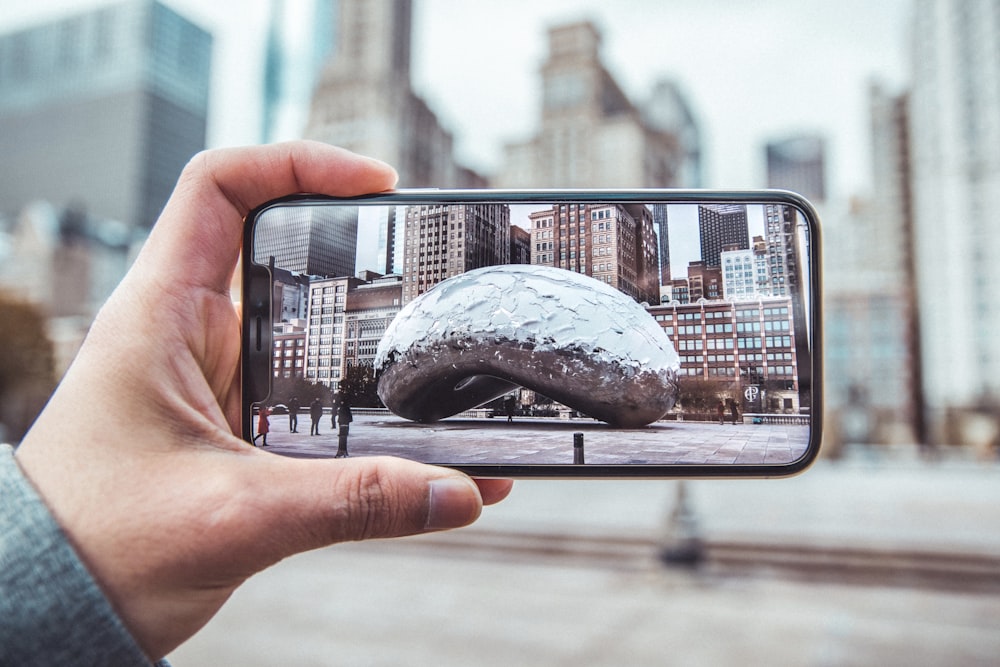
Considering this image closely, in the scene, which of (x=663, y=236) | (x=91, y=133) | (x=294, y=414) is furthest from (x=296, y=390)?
(x=91, y=133)

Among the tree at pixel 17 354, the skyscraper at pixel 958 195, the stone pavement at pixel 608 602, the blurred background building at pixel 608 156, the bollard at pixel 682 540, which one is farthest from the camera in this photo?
the skyscraper at pixel 958 195

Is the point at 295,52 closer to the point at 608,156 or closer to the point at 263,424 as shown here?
the point at 608,156

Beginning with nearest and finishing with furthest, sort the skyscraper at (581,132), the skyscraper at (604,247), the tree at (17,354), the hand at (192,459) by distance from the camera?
the hand at (192,459)
the skyscraper at (604,247)
the tree at (17,354)
the skyscraper at (581,132)

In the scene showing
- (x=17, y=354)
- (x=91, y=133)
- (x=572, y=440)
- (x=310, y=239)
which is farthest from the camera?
(x=91, y=133)

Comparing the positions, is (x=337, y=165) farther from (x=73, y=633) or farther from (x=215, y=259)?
(x=73, y=633)

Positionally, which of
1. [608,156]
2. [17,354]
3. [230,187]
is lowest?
[230,187]

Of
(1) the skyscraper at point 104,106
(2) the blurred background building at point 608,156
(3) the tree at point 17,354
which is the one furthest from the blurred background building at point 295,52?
(3) the tree at point 17,354

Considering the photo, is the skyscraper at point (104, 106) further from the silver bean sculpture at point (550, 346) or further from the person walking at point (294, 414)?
the silver bean sculpture at point (550, 346)
